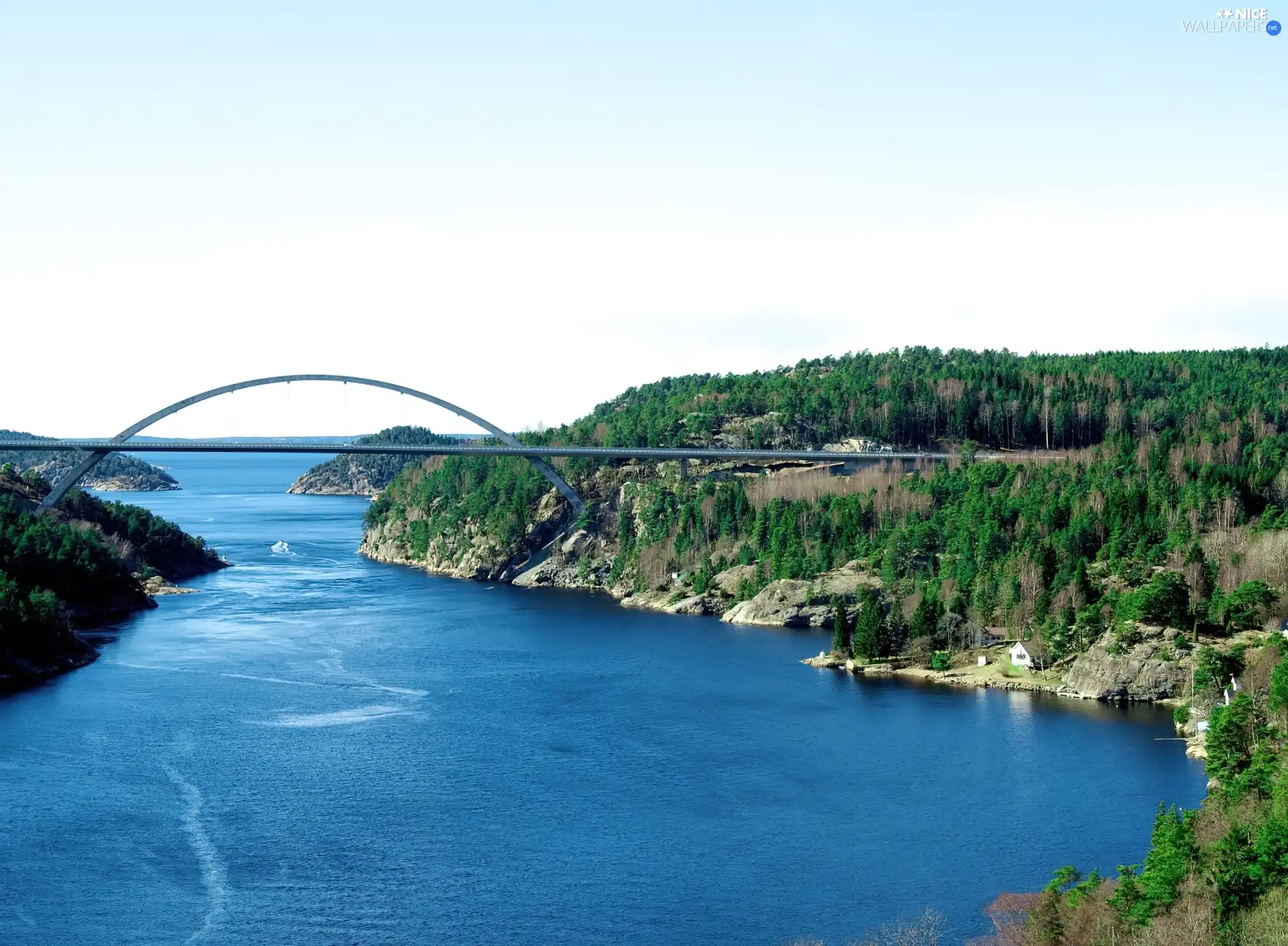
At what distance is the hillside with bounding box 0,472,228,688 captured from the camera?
211 ft

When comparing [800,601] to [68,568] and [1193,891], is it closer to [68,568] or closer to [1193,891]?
[68,568]

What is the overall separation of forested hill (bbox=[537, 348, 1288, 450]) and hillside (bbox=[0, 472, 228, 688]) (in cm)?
3561

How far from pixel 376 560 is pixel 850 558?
1951 inches

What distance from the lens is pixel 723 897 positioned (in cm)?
3641

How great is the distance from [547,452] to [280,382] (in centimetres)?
1998

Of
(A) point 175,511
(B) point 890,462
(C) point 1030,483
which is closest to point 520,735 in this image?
(C) point 1030,483

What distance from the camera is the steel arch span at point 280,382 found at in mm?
99000

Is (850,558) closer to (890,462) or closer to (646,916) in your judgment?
(890,462)

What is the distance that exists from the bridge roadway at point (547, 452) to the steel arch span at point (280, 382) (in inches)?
39.1

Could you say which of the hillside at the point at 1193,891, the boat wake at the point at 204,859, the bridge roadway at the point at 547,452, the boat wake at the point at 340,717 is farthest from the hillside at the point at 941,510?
the boat wake at the point at 204,859

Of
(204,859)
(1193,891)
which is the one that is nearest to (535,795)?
(204,859)

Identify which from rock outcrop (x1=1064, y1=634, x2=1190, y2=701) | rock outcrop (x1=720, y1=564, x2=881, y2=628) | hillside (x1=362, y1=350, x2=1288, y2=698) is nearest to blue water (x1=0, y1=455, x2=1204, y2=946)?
rock outcrop (x1=1064, y1=634, x2=1190, y2=701)

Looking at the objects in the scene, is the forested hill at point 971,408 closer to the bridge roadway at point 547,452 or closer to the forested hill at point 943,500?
the forested hill at point 943,500

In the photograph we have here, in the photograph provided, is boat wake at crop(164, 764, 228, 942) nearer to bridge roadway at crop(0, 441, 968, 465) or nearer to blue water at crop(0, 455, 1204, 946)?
blue water at crop(0, 455, 1204, 946)
